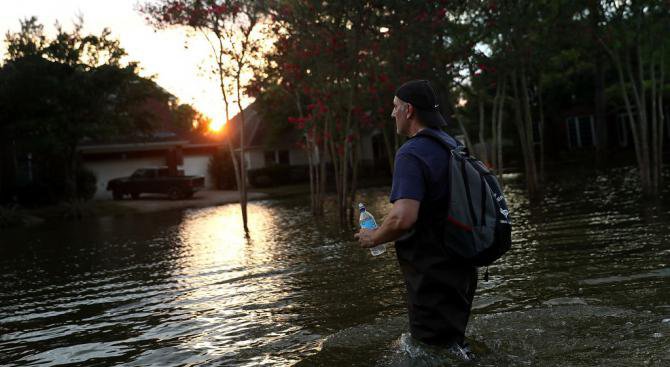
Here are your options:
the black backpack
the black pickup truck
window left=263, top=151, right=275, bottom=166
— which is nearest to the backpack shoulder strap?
the black backpack

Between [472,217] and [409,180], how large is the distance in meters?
0.38

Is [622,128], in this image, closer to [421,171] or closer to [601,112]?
[601,112]

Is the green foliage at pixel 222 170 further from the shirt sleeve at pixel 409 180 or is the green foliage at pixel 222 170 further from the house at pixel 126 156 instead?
the shirt sleeve at pixel 409 180

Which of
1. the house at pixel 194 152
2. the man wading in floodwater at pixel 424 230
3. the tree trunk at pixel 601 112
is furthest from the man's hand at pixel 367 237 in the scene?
the tree trunk at pixel 601 112

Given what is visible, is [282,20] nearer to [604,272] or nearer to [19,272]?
[19,272]

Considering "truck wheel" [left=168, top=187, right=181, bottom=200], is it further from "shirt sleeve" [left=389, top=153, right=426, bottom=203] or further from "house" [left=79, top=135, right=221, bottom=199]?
"shirt sleeve" [left=389, top=153, right=426, bottom=203]

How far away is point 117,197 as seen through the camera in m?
40.1

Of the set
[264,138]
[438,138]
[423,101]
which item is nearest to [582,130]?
[264,138]

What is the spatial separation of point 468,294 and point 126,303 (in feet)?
18.4

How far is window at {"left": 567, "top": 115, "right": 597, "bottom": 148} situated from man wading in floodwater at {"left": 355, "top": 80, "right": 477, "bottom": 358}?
49411 millimetres

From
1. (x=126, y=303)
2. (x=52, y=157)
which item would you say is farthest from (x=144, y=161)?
(x=126, y=303)

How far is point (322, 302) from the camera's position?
25.9 feet

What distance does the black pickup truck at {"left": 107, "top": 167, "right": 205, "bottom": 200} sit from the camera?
1508 inches

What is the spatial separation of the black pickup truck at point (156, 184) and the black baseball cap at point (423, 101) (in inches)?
1364
